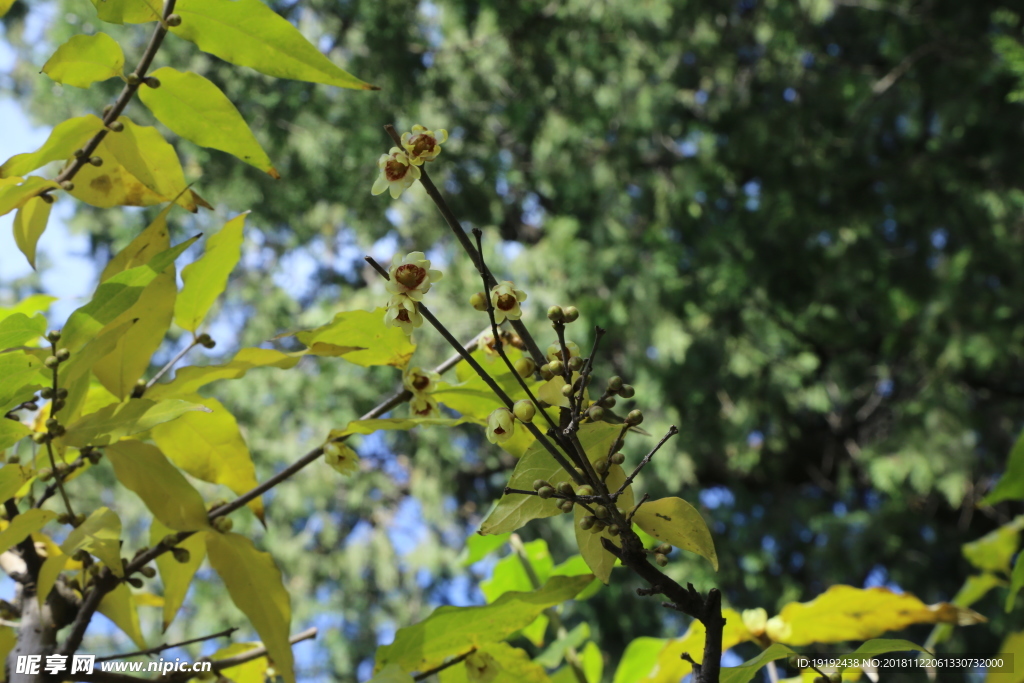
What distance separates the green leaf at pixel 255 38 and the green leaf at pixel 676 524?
0.96ft

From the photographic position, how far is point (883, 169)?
3428mm

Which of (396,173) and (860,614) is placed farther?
(860,614)

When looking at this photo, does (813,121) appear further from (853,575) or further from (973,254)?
(853,575)

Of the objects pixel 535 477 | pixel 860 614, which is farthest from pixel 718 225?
pixel 535 477

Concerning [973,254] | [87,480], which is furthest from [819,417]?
[87,480]

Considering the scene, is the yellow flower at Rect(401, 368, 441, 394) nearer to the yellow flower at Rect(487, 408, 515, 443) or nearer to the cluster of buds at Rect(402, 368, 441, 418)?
the cluster of buds at Rect(402, 368, 441, 418)

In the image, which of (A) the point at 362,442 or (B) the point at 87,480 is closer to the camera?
(A) the point at 362,442

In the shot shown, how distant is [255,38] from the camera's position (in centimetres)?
47

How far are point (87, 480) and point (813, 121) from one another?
14.6ft

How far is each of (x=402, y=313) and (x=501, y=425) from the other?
79 millimetres

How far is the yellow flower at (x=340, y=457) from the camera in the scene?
0.48 meters

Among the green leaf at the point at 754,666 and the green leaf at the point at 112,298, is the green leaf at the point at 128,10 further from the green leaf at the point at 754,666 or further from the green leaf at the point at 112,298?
the green leaf at the point at 754,666

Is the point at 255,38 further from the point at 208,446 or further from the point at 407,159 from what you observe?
the point at 208,446

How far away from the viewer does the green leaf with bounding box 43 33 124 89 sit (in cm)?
47
